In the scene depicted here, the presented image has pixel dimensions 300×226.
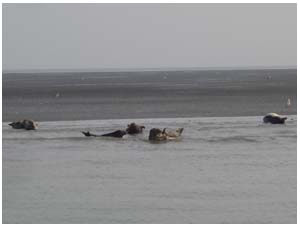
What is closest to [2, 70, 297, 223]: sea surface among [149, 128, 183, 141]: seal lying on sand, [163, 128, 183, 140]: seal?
[163, 128, 183, 140]: seal

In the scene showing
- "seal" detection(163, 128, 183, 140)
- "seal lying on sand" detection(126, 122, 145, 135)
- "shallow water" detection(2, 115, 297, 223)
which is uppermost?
"seal lying on sand" detection(126, 122, 145, 135)

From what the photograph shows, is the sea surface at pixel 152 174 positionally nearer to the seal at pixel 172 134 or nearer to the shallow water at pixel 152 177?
the shallow water at pixel 152 177

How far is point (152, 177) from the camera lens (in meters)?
26.7

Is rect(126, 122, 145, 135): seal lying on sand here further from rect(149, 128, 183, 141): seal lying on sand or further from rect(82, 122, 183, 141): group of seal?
rect(149, 128, 183, 141): seal lying on sand

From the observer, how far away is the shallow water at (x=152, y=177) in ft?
71.2

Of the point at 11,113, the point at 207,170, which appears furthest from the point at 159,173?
the point at 11,113

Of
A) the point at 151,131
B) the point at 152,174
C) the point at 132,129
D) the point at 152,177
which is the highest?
the point at 132,129

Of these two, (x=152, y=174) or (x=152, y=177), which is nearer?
(x=152, y=177)

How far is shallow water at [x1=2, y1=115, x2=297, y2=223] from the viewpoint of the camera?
21.7 meters

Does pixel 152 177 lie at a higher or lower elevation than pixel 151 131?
lower

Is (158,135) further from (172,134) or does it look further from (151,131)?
(172,134)

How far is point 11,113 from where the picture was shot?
55.5 metres

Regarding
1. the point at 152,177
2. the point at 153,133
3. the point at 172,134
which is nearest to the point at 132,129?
the point at 172,134

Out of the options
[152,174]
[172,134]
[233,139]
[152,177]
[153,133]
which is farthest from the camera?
[172,134]
